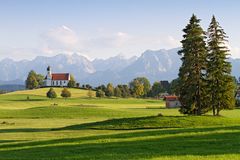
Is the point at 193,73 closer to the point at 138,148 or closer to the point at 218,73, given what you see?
the point at 218,73

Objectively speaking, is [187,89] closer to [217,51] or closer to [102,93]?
[217,51]

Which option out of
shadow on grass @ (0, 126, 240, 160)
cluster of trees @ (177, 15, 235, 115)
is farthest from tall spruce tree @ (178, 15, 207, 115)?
shadow on grass @ (0, 126, 240, 160)

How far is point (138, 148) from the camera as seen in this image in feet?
85.9

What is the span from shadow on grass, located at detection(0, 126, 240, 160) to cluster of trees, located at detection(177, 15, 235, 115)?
2478 centimetres

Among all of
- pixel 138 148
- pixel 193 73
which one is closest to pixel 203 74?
pixel 193 73

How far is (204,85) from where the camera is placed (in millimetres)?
58031

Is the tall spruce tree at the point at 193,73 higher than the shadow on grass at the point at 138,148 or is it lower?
higher

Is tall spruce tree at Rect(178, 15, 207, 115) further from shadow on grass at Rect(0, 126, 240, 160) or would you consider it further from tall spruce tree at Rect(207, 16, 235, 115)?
shadow on grass at Rect(0, 126, 240, 160)

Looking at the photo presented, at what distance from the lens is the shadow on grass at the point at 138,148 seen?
2345cm

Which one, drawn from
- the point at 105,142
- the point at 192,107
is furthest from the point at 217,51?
the point at 105,142

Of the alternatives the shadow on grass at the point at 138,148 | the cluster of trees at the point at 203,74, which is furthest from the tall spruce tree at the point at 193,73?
the shadow on grass at the point at 138,148

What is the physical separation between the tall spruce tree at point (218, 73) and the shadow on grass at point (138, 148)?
25.9m

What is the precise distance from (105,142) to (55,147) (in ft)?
11.6

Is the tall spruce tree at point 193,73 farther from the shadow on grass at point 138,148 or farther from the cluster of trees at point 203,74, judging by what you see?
the shadow on grass at point 138,148
